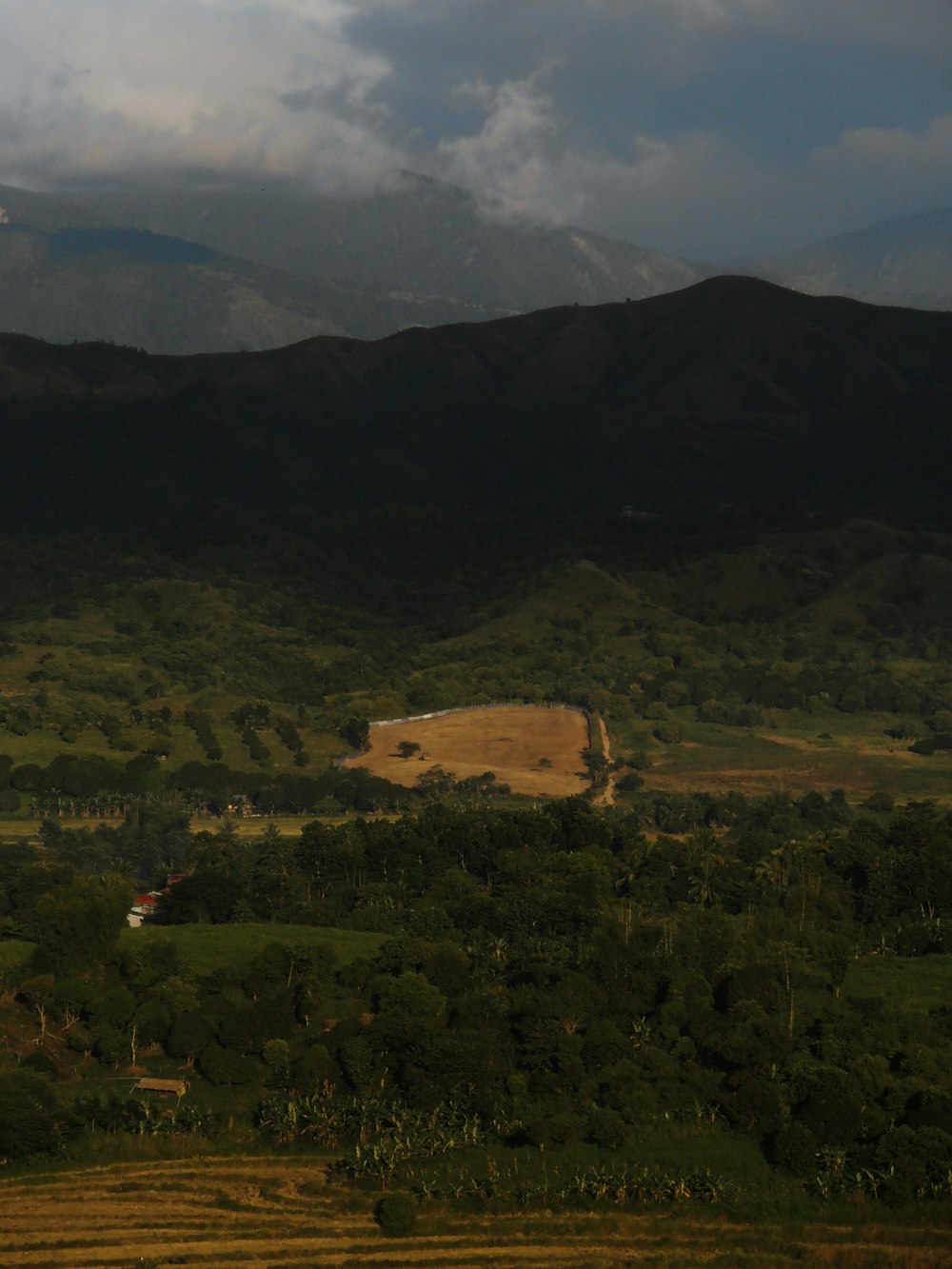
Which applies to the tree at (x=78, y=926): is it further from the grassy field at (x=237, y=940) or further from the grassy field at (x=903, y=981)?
the grassy field at (x=903, y=981)

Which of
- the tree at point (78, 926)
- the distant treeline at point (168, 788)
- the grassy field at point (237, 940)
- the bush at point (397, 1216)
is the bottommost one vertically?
the distant treeline at point (168, 788)

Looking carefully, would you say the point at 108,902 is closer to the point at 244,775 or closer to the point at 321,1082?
the point at 321,1082

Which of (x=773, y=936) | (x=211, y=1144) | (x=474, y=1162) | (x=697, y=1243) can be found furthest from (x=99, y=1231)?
(x=773, y=936)

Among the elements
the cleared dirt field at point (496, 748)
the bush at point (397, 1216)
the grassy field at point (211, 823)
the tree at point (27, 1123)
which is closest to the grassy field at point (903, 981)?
the bush at point (397, 1216)

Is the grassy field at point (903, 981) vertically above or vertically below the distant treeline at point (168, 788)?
above

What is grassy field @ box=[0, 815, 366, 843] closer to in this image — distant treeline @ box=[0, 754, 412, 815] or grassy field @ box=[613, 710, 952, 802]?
distant treeline @ box=[0, 754, 412, 815]

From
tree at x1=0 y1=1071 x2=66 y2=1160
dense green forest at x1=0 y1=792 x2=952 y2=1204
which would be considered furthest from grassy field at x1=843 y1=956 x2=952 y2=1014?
tree at x1=0 y1=1071 x2=66 y2=1160

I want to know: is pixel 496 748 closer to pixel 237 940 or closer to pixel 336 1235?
pixel 237 940
